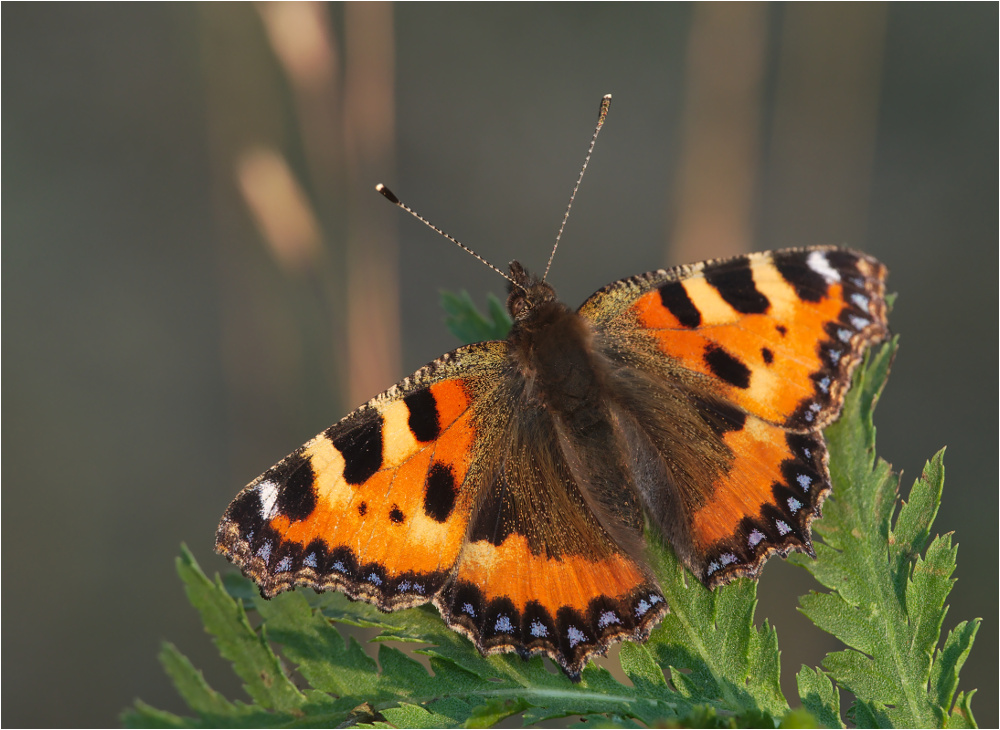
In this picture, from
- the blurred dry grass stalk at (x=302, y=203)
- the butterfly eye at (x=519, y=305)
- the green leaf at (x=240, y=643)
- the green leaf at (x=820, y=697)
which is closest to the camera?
the green leaf at (x=820, y=697)

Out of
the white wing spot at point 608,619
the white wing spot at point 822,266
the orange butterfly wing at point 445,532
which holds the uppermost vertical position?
the white wing spot at point 822,266

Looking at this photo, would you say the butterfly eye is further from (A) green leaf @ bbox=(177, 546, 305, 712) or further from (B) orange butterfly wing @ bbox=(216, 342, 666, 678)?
(A) green leaf @ bbox=(177, 546, 305, 712)

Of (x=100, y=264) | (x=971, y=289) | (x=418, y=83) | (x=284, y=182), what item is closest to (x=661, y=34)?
(x=418, y=83)

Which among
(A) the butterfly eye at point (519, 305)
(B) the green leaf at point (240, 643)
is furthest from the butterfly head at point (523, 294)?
(B) the green leaf at point (240, 643)

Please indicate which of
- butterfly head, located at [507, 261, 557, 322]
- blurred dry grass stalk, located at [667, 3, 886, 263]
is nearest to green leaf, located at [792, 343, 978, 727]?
butterfly head, located at [507, 261, 557, 322]

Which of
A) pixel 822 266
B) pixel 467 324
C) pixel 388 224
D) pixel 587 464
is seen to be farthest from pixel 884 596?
pixel 388 224

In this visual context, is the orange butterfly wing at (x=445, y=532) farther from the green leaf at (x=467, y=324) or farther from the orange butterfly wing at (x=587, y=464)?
the green leaf at (x=467, y=324)

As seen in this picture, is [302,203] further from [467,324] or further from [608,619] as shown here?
[608,619]
